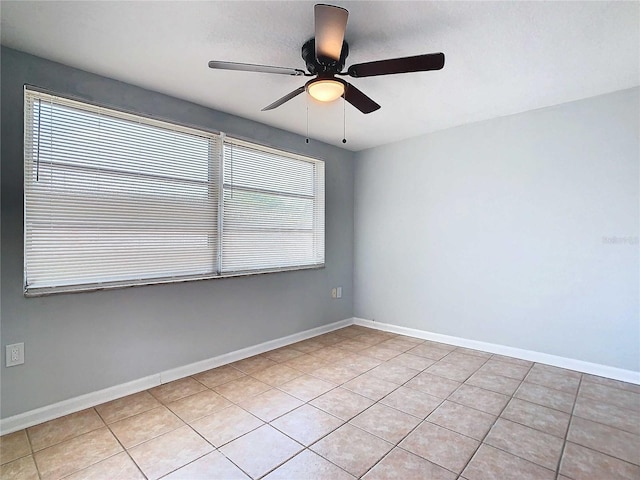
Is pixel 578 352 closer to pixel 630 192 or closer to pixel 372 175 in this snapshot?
pixel 630 192

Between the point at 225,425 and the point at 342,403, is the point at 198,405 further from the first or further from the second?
the point at 342,403

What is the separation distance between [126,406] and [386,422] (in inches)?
73.4

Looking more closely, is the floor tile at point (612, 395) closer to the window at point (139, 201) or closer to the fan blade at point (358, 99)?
the fan blade at point (358, 99)

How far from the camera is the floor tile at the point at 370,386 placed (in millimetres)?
2555

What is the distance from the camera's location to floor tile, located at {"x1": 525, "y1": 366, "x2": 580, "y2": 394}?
266cm

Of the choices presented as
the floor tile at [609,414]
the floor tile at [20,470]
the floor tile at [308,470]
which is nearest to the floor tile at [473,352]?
the floor tile at [609,414]

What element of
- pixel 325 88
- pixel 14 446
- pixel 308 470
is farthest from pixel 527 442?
pixel 14 446

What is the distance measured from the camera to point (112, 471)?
5.57ft

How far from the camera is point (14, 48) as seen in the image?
6.96 ft

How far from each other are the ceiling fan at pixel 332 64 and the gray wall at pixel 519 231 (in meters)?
2.00

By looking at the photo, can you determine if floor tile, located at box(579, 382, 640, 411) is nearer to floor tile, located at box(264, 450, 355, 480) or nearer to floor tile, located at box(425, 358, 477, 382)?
floor tile, located at box(425, 358, 477, 382)

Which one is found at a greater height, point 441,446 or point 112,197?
point 112,197

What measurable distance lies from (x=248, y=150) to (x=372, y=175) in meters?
1.81

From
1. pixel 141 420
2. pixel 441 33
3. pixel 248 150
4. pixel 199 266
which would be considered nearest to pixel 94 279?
pixel 199 266
